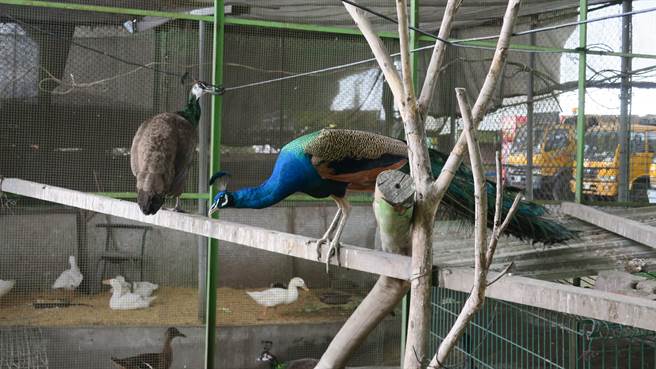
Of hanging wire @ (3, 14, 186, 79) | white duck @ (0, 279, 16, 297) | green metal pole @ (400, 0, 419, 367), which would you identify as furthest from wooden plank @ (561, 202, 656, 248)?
white duck @ (0, 279, 16, 297)

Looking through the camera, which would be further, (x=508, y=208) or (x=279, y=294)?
(x=279, y=294)

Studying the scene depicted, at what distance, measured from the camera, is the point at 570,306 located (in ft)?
5.04

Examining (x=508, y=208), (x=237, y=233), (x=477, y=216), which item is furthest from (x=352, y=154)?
(x=477, y=216)

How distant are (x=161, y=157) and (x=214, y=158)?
60cm

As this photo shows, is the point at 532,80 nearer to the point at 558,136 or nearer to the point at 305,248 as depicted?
the point at 558,136

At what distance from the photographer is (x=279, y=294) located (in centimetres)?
416

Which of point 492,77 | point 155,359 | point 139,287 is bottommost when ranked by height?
point 155,359

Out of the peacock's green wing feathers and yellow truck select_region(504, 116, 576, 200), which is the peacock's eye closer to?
the peacock's green wing feathers

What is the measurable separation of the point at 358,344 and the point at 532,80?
8.88 ft

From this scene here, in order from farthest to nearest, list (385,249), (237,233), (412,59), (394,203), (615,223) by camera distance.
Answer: (412,59) < (615,223) < (237,233) < (385,249) < (394,203)

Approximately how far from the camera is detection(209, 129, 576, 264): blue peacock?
2.54 meters

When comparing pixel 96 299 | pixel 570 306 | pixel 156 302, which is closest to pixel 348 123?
pixel 156 302

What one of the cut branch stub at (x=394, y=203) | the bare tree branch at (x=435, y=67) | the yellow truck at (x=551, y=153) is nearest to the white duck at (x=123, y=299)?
the yellow truck at (x=551, y=153)

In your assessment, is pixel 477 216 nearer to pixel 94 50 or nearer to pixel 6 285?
pixel 94 50
